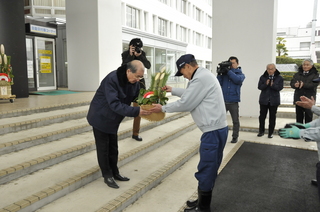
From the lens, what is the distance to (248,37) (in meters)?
8.28

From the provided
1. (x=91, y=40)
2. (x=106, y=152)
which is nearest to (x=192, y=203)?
(x=106, y=152)

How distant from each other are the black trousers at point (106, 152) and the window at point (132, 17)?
19300 mm

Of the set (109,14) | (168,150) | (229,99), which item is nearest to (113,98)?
(168,150)

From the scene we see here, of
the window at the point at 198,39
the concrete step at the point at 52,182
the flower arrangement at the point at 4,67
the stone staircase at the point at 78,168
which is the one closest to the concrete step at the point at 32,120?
the stone staircase at the point at 78,168

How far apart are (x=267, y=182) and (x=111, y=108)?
265 centimetres

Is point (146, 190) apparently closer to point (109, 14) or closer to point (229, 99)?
point (229, 99)

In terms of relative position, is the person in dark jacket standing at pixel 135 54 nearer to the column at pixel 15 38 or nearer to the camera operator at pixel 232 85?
the camera operator at pixel 232 85

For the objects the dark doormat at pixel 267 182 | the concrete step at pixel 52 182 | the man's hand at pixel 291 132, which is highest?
the man's hand at pixel 291 132

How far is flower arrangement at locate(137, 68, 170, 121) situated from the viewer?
3125 millimetres

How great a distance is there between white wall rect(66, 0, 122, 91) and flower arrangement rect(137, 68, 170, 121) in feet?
25.5

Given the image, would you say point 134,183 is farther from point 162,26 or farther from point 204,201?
point 162,26

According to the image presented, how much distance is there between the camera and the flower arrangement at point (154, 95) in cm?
312

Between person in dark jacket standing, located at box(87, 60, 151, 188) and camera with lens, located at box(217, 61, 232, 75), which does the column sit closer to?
person in dark jacket standing, located at box(87, 60, 151, 188)

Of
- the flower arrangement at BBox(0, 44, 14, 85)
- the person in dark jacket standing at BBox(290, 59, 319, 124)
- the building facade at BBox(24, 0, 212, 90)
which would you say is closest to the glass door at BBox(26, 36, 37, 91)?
the building facade at BBox(24, 0, 212, 90)
